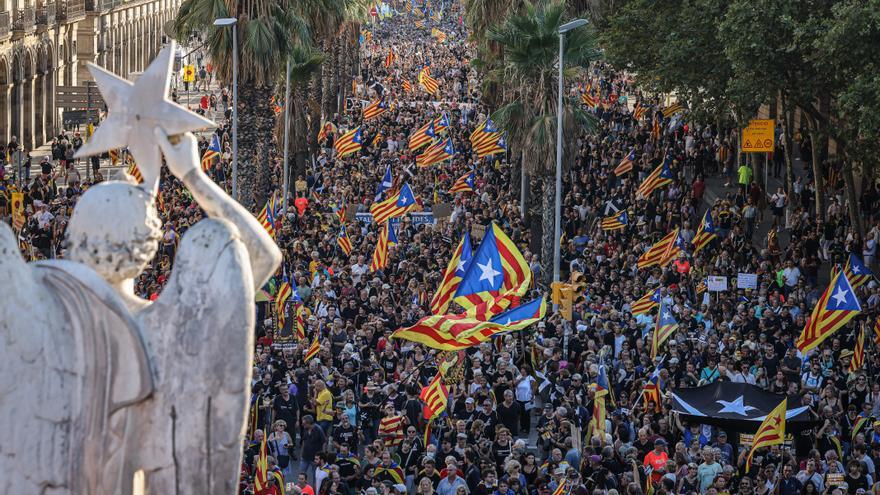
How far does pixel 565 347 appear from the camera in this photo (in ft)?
77.8

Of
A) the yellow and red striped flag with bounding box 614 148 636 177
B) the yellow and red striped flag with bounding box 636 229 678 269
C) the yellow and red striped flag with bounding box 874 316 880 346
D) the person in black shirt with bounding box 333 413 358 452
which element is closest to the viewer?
the person in black shirt with bounding box 333 413 358 452

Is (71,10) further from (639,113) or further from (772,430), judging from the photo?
(772,430)

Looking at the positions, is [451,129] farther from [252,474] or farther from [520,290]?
[252,474]

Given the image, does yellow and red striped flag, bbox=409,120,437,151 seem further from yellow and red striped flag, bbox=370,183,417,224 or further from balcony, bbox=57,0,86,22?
balcony, bbox=57,0,86,22

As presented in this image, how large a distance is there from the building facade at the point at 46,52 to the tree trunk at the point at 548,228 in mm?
22081

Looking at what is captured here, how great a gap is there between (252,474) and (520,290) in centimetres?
628

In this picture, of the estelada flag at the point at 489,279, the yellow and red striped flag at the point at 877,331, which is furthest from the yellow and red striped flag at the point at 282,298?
the yellow and red striped flag at the point at 877,331

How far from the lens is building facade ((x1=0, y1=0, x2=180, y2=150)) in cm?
5856

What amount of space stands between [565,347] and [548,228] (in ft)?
31.3

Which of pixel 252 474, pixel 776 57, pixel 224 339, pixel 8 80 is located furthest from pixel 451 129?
pixel 224 339

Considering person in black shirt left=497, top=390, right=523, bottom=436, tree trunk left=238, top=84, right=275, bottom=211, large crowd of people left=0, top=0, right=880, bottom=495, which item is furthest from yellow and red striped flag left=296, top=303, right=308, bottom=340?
tree trunk left=238, top=84, right=275, bottom=211

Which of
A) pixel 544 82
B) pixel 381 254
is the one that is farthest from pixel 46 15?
pixel 381 254

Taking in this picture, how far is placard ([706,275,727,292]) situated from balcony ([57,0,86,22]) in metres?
42.6

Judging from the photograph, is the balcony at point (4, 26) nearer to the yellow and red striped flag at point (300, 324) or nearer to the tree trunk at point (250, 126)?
the tree trunk at point (250, 126)
